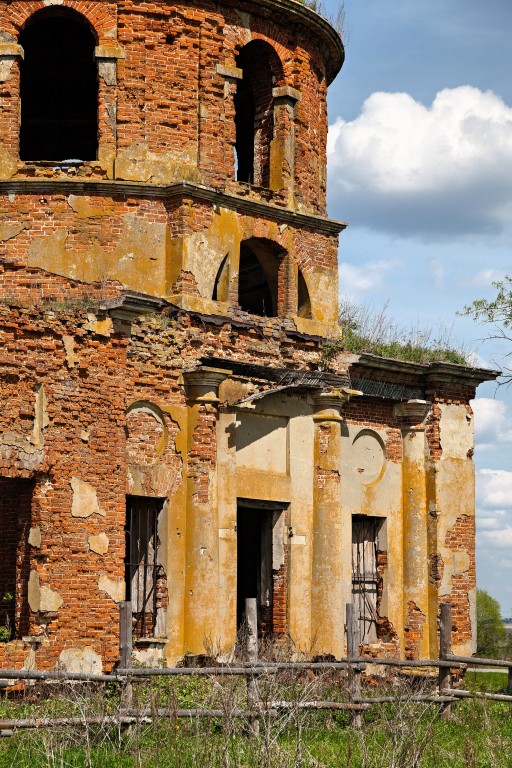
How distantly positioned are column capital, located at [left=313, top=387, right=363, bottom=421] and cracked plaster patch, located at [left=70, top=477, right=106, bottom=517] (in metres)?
4.14

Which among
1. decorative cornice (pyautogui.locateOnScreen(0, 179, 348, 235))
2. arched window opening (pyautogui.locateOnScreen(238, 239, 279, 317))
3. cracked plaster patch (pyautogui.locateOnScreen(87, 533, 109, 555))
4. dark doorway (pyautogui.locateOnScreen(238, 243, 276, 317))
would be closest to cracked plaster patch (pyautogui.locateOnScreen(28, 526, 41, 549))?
cracked plaster patch (pyautogui.locateOnScreen(87, 533, 109, 555))

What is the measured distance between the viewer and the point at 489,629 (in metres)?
39.1

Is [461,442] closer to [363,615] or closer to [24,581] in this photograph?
[363,615]

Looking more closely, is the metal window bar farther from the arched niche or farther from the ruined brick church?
the arched niche

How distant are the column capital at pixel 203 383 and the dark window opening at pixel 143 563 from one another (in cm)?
131

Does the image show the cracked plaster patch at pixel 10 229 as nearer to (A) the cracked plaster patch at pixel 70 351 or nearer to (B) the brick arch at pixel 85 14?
(B) the brick arch at pixel 85 14

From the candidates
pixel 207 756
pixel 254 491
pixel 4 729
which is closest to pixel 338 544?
pixel 254 491

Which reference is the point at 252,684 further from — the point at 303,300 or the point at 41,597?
the point at 303,300

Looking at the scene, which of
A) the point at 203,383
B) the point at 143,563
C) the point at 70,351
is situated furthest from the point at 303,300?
the point at 70,351

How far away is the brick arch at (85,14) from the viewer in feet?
54.2

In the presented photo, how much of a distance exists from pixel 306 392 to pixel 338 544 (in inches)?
78.3

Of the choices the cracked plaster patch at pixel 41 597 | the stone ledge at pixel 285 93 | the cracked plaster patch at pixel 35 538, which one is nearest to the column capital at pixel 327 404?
the stone ledge at pixel 285 93

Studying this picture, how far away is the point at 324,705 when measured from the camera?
1243 cm

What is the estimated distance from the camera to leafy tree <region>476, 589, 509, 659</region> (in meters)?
32.0
